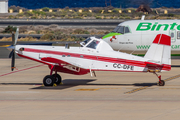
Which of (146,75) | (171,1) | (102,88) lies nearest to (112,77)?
(146,75)

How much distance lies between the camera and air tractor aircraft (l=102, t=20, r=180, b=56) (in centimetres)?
2164

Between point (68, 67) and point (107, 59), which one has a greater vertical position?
point (107, 59)

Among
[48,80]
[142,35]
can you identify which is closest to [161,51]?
[48,80]

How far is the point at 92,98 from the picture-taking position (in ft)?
42.9

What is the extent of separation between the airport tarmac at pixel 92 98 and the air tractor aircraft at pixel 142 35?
318 centimetres

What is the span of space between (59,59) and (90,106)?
4.03 meters

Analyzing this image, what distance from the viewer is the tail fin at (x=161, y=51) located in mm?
14852

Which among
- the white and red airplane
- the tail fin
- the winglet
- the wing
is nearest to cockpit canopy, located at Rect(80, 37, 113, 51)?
the white and red airplane

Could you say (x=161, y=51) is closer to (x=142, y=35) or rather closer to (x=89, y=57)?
(x=89, y=57)

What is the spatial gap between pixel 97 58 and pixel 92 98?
8.90ft

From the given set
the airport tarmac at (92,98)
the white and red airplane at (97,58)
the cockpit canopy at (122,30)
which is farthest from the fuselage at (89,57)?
the cockpit canopy at (122,30)

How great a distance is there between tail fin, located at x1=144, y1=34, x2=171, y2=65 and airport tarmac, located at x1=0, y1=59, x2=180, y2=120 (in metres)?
1.27

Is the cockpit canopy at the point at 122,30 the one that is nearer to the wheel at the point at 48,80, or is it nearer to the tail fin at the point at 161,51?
the tail fin at the point at 161,51

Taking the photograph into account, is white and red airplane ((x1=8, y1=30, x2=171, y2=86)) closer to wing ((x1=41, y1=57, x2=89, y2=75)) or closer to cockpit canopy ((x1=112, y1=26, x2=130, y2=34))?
wing ((x1=41, y1=57, x2=89, y2=75))
